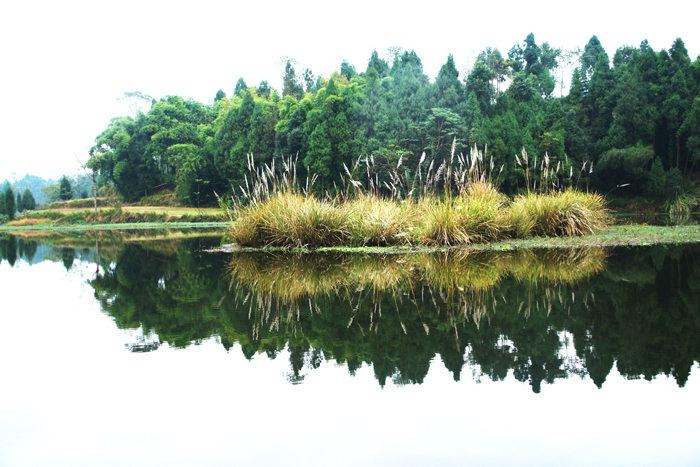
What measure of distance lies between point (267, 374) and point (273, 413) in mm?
454

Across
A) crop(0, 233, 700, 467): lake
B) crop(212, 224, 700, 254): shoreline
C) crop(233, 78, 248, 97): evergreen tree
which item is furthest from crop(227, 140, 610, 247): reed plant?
crop(233, 78, 248, 97): evergreen tree

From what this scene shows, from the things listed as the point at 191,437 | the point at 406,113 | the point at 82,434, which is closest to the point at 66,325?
the point at 82,434

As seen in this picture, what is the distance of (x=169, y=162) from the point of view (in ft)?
128

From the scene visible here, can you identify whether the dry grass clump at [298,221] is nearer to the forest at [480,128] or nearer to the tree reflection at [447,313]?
the tree reflection at [447,313]

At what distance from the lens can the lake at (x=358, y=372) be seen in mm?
1731

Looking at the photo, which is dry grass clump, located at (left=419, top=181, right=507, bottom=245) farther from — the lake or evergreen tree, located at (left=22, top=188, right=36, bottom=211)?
evergreen tree, located at (left=22, top=188, right=36, bottom=211)

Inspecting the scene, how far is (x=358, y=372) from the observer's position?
2.42 m

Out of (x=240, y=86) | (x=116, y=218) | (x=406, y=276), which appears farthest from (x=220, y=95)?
(x=406, y=276)

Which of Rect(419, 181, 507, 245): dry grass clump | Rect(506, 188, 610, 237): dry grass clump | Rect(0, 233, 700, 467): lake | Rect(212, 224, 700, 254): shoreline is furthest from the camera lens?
Rect(506, 188, 610, 237): dry grass clump

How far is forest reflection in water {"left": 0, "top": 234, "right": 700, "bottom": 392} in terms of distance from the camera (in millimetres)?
2484

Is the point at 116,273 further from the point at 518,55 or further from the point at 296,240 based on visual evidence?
the point at 518,55

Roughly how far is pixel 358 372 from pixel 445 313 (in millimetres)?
1226

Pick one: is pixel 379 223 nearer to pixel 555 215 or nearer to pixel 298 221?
pixel 298 221

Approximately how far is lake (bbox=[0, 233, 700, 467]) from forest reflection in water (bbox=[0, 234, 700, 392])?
0.02m
